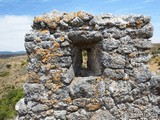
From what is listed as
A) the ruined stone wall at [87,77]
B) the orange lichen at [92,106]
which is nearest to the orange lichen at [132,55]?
the ruined stone wall at [87,77]

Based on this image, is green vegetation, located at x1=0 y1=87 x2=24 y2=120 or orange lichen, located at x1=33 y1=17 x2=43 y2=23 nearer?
orange lichen, located at x1=33 y1=17 x2=43 y2=23

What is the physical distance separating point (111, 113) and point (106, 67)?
0.75 meters

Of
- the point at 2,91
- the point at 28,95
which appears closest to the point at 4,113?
the point at 2,91

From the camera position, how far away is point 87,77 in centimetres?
529

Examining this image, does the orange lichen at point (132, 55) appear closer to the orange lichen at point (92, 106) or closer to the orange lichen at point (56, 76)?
the orange lichen at point (92, 106)

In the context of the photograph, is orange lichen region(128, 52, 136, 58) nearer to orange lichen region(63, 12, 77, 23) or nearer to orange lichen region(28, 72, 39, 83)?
orange lichen region(63, 12, 77, 23)

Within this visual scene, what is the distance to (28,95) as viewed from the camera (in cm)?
523

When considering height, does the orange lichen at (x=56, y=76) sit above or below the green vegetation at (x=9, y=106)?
above

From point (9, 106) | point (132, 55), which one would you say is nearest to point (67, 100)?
point (132, 55)

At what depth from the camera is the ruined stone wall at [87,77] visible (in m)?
5.11

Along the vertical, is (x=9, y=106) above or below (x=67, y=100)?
below

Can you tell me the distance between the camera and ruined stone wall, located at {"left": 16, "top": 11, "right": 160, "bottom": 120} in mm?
5113

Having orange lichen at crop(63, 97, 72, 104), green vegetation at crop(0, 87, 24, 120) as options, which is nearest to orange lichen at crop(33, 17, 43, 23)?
orange lichen at crop(63, 97, 72, 104)

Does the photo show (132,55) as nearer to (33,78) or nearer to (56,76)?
(56,76)
